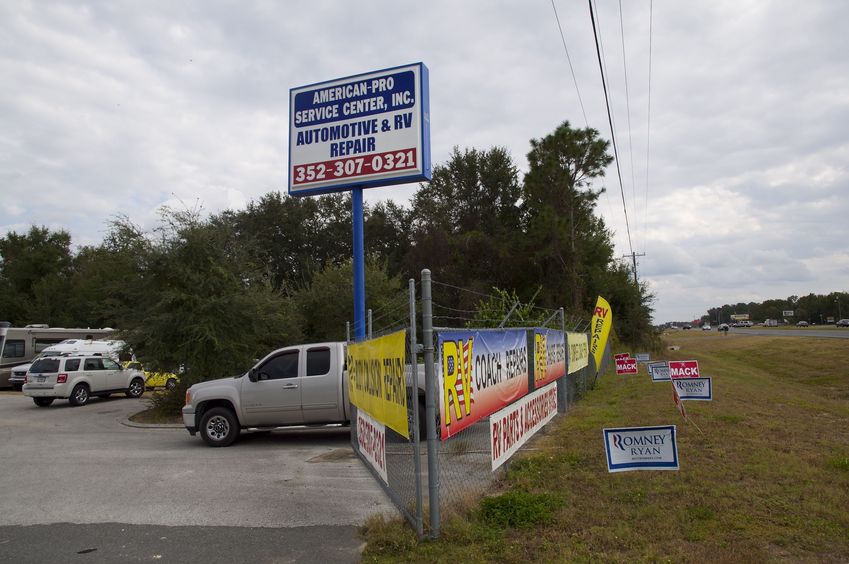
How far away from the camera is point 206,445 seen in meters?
12.4

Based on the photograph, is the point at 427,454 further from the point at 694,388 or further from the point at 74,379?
the point at 74,379

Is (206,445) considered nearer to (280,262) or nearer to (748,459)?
(748,459)

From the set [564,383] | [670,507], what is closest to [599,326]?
[564,383]

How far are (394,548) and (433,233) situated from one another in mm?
37771

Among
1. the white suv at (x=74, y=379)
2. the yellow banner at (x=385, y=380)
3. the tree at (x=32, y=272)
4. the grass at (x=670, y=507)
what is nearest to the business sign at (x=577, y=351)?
the grass at (x=670, y=507)

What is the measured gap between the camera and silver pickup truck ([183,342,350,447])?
11.8 m

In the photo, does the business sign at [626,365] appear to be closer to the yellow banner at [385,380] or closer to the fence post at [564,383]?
the fence post at [564,383]

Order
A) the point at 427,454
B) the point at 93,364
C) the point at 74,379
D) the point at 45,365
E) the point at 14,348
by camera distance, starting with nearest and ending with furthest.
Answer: the point at 427,454, the point at 45,365, the point at 74,379, the point at 93,364, the point at 14,348

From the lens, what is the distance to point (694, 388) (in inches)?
449

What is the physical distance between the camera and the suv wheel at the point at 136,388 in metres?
24.3

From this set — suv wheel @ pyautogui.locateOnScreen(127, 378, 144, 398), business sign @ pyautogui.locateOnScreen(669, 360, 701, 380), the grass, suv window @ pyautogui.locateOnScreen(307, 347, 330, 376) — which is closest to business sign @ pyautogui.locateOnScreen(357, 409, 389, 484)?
the grass

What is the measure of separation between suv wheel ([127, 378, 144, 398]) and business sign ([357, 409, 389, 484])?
60.8 feet

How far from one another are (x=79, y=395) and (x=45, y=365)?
1447 millimetres

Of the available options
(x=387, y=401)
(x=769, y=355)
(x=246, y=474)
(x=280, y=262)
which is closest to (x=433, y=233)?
(x=280, y=262)
